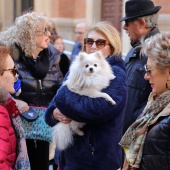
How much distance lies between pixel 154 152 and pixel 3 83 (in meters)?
1.36

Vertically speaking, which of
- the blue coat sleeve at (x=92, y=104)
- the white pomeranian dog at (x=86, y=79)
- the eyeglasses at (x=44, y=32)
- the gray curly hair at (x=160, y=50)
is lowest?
the blue coat sleeve at (x=92, y=104)

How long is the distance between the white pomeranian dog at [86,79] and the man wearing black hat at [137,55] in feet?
2.77

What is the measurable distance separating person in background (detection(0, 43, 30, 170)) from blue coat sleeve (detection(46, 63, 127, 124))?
1.37 feet


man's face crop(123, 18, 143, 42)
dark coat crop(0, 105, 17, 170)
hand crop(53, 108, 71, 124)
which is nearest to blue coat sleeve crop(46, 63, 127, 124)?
hand crop(53, 108, 71, 124)

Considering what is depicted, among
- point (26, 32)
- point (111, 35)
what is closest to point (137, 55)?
point (111, 35)

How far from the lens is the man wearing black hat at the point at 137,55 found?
172 inches

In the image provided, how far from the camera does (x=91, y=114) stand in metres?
3.38

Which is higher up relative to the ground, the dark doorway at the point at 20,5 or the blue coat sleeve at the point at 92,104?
the dark doorway at the point at 20,5

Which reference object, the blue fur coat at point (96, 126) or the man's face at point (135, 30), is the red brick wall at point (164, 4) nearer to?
the man's face at point (135, 30)

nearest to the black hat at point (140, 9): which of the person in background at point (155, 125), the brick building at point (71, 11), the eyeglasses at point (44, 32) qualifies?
the eyeglasses at point (44, 32)

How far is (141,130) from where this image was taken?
276cm

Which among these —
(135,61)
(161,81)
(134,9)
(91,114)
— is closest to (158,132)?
(161,81)

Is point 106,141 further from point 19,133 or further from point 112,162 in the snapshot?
point 19,133

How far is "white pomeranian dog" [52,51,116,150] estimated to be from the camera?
11.6 feet
